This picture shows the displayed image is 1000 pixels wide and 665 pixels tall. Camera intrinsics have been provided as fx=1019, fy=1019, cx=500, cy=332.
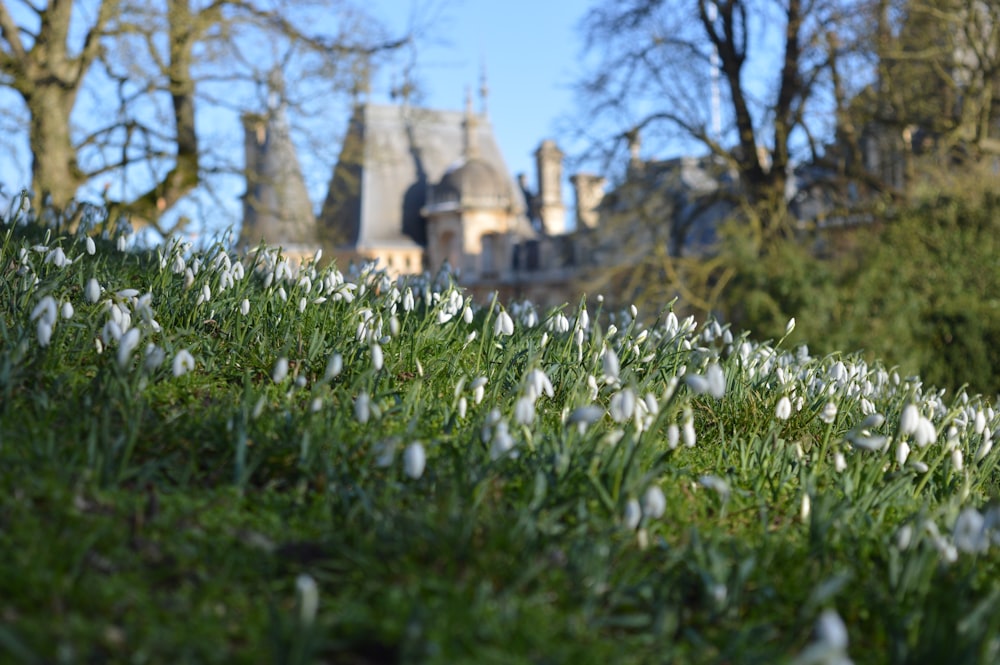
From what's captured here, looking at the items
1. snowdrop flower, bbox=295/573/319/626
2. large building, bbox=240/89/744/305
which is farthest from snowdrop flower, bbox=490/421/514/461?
large building, bbox=240/89/744/305

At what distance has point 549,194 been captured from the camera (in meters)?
63.6

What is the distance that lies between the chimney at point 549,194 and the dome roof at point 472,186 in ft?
15.4

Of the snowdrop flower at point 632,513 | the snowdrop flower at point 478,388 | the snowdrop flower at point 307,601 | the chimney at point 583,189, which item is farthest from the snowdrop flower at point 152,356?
the chimney at point 583,189

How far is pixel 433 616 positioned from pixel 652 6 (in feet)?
57.1

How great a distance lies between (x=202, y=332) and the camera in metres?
4.43

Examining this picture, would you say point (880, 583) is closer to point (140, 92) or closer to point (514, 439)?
point (514, 439)

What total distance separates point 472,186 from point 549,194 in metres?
8.55

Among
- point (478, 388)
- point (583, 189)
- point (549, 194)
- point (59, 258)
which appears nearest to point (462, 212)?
point (549, 194)

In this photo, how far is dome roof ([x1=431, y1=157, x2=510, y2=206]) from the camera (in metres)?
55.9

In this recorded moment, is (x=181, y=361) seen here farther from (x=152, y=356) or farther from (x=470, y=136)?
(x=470, y=136)

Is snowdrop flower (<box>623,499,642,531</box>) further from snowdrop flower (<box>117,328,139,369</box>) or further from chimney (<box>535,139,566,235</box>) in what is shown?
chimney (<box>535,139,566,235</box>)

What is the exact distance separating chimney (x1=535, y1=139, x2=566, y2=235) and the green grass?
191ft

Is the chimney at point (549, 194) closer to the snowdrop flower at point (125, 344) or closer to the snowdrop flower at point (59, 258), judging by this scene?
the snowdrop flower at point (59, 258)

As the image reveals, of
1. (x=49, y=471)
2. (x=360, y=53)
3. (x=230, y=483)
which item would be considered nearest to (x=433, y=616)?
(x=230, y=483)
